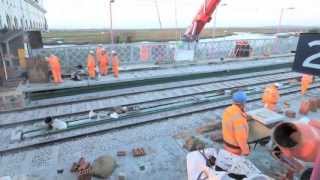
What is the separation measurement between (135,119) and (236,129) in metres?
4.93

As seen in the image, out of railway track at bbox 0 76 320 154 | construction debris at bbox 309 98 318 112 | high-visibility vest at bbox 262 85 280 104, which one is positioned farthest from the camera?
construction debris at bbox 309 98 318 112

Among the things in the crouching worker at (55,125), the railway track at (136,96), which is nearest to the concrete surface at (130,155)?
the crouching worker at (55,125)

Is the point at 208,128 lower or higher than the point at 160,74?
lower

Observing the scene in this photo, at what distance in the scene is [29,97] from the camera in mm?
10914

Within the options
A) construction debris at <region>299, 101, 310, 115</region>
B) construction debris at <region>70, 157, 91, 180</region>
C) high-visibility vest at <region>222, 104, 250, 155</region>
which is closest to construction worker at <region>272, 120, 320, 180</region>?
high-visibility vest at <region>222, 104, 250, 155</region>

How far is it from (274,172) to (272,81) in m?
9.49

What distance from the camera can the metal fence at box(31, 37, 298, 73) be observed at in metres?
15.0

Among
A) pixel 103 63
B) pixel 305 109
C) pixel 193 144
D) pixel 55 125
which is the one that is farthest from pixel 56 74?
pixel 305 109

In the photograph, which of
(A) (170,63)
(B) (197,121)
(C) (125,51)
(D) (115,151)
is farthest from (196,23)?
(D) (115,151)

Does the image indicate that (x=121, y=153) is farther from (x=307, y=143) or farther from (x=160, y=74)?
(x=160, y=74)

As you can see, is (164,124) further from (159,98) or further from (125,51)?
(125,51)

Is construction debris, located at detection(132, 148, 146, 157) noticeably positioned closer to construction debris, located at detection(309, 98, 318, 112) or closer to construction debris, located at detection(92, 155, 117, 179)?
construction debris, located at detection(92, 155, 117, 179)

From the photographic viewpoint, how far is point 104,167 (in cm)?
553

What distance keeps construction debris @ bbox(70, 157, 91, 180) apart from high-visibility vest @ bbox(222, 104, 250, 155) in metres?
2.80
